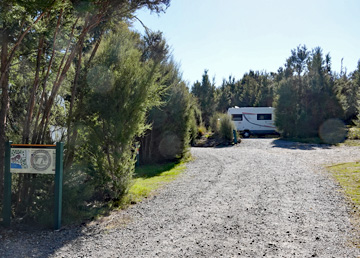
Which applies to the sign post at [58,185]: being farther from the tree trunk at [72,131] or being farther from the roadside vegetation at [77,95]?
the tree trunk at [72,131]

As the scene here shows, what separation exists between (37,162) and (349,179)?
729 centimetres

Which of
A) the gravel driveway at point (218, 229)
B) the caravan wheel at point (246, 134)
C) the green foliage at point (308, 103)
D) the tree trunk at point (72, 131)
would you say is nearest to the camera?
the gravel driveway at point (218, 229)

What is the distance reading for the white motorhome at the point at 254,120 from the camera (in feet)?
90.4

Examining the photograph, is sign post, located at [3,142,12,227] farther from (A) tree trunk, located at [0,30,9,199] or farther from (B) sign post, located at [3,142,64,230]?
(A) tree trunk, located at [0,30,9,199]

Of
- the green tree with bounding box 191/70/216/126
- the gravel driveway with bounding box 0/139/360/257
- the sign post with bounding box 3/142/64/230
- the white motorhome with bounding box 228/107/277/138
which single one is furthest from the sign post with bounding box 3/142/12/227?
the green tree with bounding box 191/70/216/126

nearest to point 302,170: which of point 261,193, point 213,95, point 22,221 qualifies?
point 261,193

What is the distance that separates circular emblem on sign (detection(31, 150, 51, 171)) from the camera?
15.7 ft

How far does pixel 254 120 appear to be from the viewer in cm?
2772

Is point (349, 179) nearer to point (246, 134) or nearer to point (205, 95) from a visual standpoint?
point (246, 134)

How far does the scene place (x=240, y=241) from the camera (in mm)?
4078

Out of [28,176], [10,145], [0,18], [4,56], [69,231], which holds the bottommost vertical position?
[69,231]

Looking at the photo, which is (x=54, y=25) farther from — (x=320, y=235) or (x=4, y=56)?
(x=320, y=235)

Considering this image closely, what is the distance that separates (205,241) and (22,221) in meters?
2.97

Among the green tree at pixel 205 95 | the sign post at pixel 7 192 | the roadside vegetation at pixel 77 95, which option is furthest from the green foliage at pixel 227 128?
the sign post at pixel 7 192
